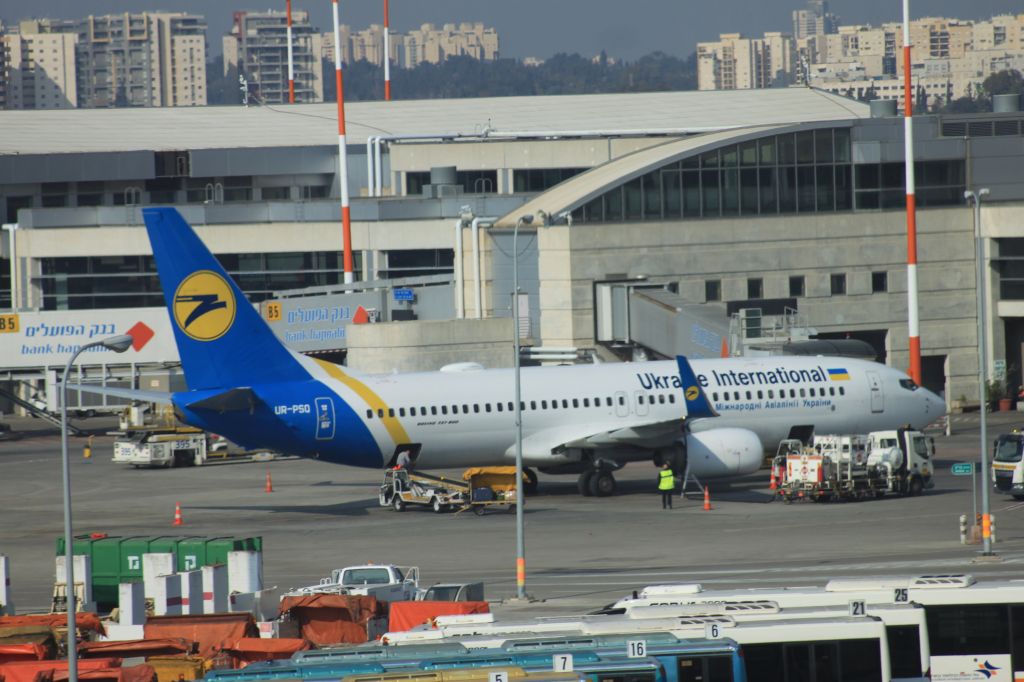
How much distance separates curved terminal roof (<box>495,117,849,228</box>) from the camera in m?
72.1

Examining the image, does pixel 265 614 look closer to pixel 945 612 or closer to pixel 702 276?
pixel 945 612

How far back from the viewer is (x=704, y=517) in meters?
49.3

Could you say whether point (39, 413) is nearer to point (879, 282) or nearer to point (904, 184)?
point (879, 282)

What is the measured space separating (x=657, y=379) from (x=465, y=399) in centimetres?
665

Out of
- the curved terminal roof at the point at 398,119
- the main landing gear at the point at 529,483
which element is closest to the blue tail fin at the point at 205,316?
the main landing gear at the point at 529,483

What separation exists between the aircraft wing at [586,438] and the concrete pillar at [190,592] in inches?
832

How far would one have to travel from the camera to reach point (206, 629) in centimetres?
2944

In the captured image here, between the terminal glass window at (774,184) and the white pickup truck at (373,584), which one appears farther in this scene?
the terminal glass window at (774,184)

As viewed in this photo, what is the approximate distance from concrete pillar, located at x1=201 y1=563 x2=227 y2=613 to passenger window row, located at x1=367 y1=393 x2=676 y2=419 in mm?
17670

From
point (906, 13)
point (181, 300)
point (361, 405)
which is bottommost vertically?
point (361, 405)

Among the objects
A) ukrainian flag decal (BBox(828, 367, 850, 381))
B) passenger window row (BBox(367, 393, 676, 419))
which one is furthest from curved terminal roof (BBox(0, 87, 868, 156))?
passenger window row (BBox(367, 393, 676, 419))

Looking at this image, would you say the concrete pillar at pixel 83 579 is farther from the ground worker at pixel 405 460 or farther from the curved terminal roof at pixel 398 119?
the curved terminal roof at pixel 398 119

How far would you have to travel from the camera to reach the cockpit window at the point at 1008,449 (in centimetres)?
5103

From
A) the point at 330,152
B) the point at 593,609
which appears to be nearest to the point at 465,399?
the point at 593,609
